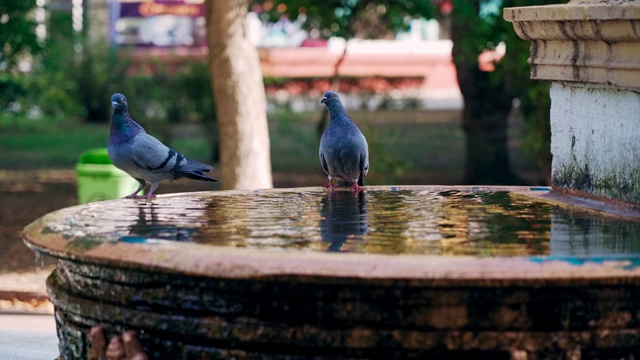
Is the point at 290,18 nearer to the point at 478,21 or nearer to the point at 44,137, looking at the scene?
the point at 478,21

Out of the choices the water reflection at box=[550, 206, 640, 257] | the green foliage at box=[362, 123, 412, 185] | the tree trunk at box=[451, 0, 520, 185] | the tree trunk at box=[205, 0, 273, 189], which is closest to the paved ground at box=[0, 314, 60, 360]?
the tree trunk at box=[205, 0, 273, 189]

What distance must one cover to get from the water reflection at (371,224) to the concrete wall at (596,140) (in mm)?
187

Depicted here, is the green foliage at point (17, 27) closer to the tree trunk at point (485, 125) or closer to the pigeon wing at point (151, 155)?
the tree trunk at point (485, 125)

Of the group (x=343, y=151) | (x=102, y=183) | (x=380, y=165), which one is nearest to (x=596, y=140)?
(x=343, y=151)

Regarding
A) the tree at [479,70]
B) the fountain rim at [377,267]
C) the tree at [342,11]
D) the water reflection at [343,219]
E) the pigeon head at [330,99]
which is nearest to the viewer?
the fountain rim at [377,267]

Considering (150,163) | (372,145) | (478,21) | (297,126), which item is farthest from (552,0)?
(297,126)

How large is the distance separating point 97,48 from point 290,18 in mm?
9532

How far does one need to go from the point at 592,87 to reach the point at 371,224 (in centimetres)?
Result: 114

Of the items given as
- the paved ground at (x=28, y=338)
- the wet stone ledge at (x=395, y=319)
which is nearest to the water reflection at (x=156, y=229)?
the wet stone ledge at (x=395, y=319)

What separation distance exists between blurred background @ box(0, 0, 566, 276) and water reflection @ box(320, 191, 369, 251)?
5618 millimetres

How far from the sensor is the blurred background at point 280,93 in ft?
42.2

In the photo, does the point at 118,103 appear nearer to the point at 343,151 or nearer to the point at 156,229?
the point at 343,151

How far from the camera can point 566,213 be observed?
4301mm

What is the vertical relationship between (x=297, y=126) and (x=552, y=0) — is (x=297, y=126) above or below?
below
